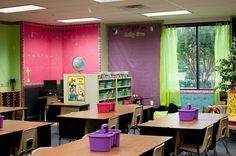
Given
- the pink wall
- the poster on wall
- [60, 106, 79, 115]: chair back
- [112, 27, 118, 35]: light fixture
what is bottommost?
[60, 106, 79, 115]: chair back

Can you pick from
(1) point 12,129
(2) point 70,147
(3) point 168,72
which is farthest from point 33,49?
(2) point 70,147

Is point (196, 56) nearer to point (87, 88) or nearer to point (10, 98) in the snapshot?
point (87, 88)

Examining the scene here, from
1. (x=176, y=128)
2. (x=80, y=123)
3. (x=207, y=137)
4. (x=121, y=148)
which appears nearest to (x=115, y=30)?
(x=80, y=123)

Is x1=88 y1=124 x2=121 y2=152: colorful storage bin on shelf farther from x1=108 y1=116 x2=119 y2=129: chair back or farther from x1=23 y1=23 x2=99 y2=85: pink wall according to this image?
x1=23 y1=23 x2=99 y2=85: pink wall

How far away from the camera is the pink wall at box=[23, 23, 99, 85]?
10938mm

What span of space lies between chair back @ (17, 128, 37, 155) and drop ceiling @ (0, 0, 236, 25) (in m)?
3.24

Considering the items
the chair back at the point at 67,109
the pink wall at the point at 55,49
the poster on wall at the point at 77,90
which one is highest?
the pink wall at the point at 55,49

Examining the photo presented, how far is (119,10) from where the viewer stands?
8.84m

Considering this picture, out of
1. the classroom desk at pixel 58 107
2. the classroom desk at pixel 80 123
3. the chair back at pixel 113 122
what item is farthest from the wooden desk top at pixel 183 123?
the classroom desk at pixel 58 107

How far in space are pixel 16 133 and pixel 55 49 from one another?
7176 millimetres

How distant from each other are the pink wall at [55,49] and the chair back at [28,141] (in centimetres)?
570

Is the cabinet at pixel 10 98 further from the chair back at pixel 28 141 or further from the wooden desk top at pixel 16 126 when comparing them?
the chair back at pixel 28 141

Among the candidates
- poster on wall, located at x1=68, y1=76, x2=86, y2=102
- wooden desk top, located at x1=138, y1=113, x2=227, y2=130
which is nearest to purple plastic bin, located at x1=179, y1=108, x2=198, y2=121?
wooden desk top, located at x1=138, y1=113, x2=227, y2=130

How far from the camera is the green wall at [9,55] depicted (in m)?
10.6
